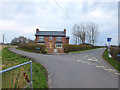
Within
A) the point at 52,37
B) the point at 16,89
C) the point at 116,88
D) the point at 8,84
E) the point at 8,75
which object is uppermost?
the point at 52,37

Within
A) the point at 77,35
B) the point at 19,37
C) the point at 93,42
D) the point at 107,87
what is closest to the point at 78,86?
the point at 107,87

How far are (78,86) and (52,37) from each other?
30795mm

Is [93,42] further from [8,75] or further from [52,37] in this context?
[8,75]

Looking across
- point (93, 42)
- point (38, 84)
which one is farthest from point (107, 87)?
point (93, 42)

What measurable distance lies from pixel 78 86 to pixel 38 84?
192cm

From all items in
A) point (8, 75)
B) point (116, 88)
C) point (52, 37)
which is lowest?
point (116, 88)

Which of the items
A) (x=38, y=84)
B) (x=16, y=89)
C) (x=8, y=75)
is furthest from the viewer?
(x=38, y=84)

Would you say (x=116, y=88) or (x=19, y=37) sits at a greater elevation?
(x=19, y=37)

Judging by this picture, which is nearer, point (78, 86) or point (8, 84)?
point (8, 84)

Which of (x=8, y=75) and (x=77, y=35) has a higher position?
(x=77, y=35)

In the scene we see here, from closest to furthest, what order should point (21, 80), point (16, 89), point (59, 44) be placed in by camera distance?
point (16, 89) → point (21, 80) → point (59, 44)

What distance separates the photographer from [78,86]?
3.93 metres

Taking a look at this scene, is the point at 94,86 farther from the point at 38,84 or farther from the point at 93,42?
the point at 93,42

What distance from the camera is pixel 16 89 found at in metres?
2.57
